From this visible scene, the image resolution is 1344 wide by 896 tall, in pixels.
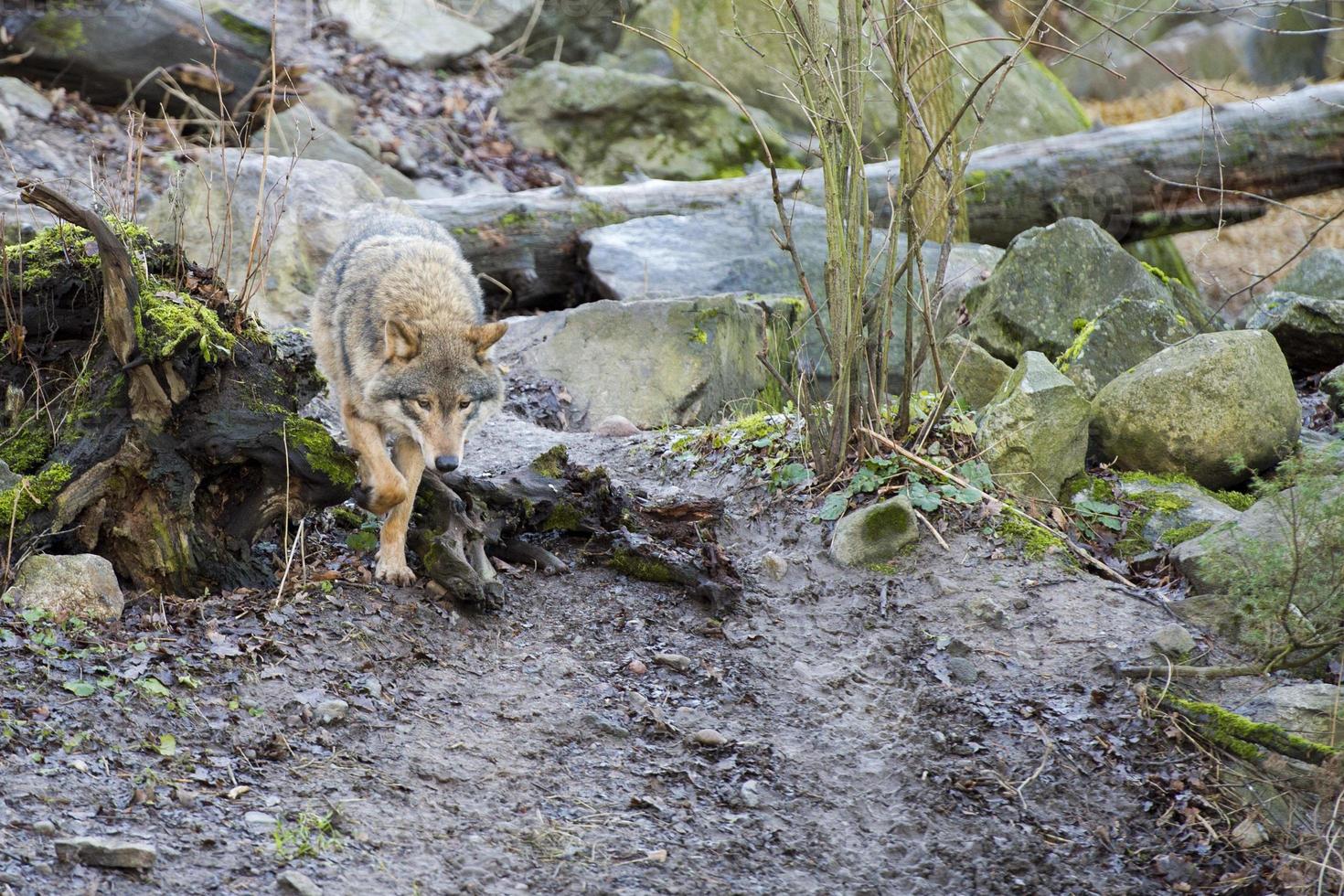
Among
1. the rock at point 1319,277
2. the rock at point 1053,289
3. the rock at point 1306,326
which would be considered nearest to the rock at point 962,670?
the rock at point 1053,289

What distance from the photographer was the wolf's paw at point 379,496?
5664mm

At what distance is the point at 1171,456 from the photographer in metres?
6.55

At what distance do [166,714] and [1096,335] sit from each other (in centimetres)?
586

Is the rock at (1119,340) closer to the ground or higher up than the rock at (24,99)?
closer to the ground

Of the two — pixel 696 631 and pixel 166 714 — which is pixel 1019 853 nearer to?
pixel 696 631

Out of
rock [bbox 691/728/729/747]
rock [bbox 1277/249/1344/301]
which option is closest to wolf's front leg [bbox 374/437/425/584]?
rock [bbox 691/728/729/747]

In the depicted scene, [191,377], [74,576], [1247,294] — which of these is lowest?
A: [1247,294]

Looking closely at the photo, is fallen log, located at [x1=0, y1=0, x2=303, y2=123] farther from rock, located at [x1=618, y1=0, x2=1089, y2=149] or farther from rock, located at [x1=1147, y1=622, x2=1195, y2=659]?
rock, located at [x1=1147, y1=622, x2=1195, y2=659]

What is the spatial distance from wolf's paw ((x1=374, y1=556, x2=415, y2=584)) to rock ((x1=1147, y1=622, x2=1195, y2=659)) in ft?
11.4

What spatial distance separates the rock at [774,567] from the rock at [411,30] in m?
12.5

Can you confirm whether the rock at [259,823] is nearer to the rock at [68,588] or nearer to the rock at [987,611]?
the rock at [68,588]

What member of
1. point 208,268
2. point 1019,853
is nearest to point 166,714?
point 208,268

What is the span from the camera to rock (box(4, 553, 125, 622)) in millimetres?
4672

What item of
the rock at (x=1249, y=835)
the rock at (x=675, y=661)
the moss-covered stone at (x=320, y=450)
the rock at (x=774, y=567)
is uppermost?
the moss-covered stone at (x=320, y=450)
